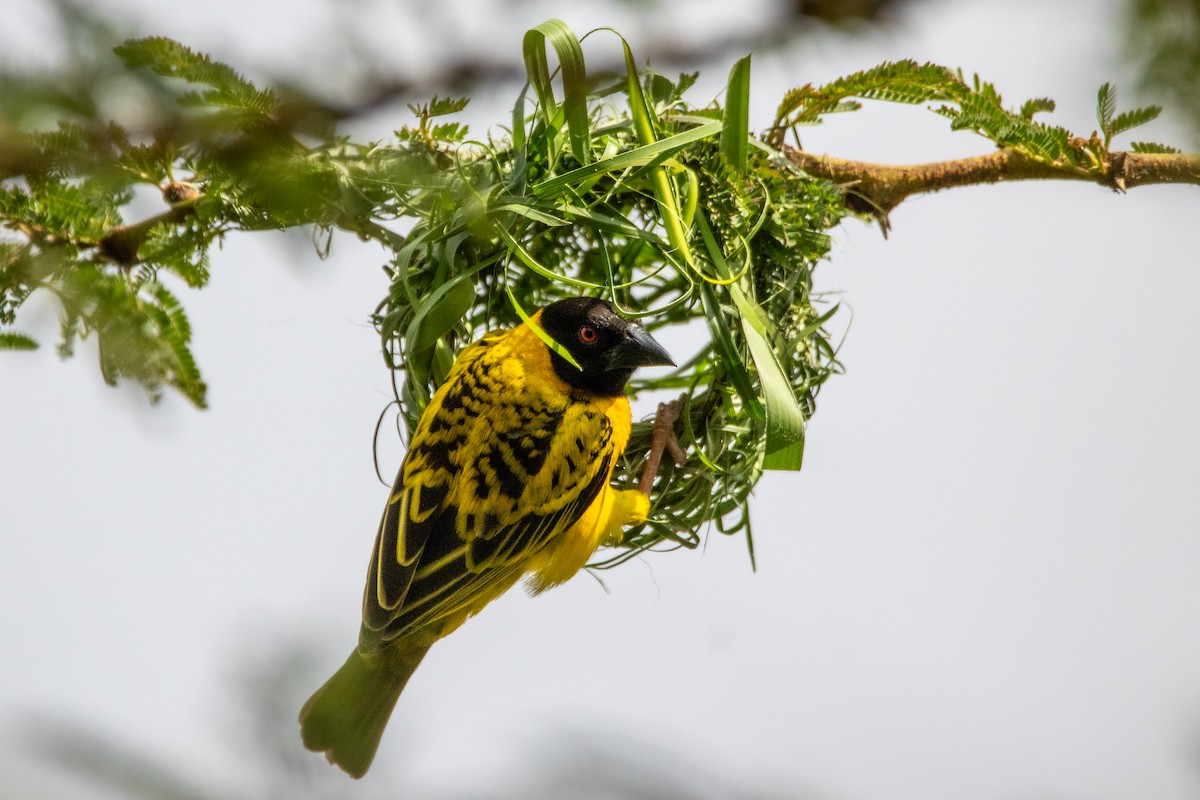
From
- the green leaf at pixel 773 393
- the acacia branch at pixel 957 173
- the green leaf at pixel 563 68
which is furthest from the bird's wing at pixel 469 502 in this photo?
the acacia branch at pixel 957 173

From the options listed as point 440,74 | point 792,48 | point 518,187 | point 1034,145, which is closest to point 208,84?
point 440,74

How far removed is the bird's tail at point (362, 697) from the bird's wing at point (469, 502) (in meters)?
0.28

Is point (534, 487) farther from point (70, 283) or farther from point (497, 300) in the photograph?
point (70, 283)

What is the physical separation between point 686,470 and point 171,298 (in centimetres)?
129

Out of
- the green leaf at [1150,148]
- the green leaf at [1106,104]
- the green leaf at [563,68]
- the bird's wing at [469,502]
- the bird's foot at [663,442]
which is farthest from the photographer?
the bird's foot at [663,442]

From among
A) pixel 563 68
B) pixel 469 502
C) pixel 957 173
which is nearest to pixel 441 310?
pixel 469 502

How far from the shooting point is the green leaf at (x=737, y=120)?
2.29 metres

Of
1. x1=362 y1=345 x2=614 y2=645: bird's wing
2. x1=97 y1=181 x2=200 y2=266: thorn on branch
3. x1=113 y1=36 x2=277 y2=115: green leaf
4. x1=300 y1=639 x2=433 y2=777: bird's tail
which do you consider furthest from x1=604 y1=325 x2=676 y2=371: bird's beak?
x1=113 y1=36 x2=277 y2=115: green leaf

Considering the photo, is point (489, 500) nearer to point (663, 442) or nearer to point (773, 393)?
point (663, 442)

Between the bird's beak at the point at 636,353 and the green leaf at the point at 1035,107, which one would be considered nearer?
the green leaf at the point at 1035,107

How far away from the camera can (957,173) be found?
2688mm

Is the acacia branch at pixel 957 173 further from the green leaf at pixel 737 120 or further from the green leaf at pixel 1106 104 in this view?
the green leaf at pixel 1106 104

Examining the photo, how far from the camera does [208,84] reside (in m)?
0.82

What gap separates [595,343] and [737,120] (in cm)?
79
